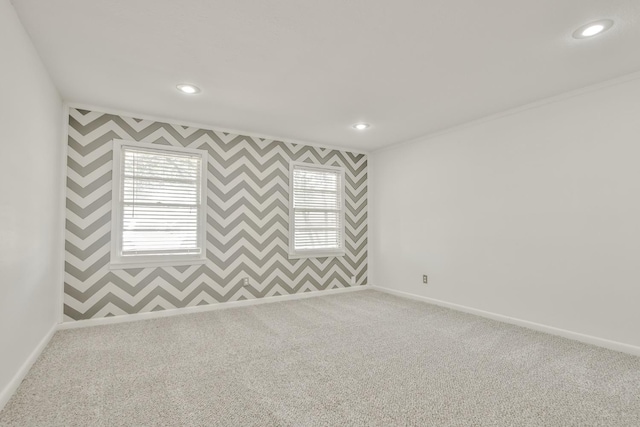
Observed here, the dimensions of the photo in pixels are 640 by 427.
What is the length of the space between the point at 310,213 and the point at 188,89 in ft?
8.24

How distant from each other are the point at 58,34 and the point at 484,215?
4.24 metres

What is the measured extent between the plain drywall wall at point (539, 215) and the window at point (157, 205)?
300cm

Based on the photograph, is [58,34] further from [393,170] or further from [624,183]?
[624,183]

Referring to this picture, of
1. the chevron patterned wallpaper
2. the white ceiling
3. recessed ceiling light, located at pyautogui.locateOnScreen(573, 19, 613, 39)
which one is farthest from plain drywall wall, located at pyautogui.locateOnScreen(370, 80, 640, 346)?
the chevron patterned wallpaper

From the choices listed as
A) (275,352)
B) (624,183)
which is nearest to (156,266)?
(275,352)

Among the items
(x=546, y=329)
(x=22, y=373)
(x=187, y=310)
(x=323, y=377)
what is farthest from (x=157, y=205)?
(x=546, y=329)

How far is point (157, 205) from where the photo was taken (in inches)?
148

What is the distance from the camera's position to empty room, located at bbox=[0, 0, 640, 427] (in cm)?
193

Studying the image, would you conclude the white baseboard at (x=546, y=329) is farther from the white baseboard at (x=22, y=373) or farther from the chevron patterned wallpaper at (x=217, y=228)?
the white baseboard at (x=22, y=373)

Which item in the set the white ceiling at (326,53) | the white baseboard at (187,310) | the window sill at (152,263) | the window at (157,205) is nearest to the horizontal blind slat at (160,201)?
the window at (157,205)

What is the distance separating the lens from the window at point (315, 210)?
4.77 m

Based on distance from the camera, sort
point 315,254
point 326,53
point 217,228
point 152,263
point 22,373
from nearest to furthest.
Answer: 1. point 22,373
2. point 326,53
3. point 152,263
4. point 217,228
5. point 315,254

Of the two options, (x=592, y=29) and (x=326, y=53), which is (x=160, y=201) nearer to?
(x=326, y=53)

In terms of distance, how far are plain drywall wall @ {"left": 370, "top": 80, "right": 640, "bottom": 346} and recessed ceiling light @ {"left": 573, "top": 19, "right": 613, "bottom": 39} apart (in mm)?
1045
